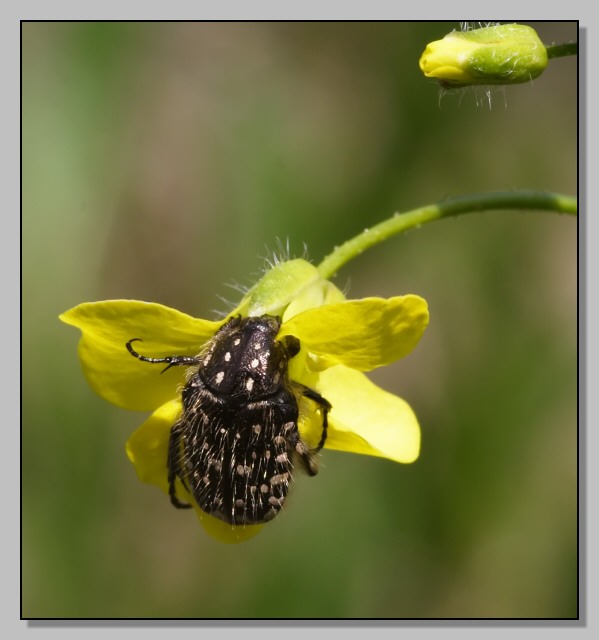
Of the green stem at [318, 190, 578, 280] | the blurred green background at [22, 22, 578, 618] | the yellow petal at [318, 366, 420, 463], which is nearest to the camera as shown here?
the yellow petal at [318, 366, 420, 463]

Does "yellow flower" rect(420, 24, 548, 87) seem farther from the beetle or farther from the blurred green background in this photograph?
the blurred green background

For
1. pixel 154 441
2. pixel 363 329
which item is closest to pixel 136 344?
pixel 154 441

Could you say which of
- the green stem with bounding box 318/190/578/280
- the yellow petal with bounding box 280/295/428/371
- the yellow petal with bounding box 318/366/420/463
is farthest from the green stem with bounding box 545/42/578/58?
the yellow petal with bounding box 318/366/420/463

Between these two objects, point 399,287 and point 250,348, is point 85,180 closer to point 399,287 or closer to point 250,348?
point 399,287

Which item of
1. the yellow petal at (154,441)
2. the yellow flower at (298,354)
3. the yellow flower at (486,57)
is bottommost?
the yellow petal at (154,441)

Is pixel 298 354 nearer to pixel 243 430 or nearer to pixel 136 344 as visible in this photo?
pixel 243 430

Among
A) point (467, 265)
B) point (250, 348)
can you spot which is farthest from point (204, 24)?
point (250, 348)

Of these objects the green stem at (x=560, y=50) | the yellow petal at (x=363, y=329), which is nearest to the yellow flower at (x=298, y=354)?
the yellow petal at (x=363, y=329)

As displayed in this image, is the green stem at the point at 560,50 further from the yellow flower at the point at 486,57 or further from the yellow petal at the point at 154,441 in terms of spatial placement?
the yellow petal at the point at 154,441
